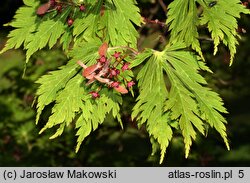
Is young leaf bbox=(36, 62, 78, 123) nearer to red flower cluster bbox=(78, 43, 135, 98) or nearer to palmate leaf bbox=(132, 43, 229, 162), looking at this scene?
red flower cluster bbox=(78, 43, 135, 98)

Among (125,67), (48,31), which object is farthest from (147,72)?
(48,31)

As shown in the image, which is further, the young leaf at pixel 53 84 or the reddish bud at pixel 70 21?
the reddish bud at pixel 70 21

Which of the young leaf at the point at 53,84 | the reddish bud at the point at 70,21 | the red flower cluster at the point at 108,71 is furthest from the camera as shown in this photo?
the reddish bud at the point at 70,21

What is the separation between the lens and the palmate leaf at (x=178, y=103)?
5.75 feet

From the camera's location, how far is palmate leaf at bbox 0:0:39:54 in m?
2.04

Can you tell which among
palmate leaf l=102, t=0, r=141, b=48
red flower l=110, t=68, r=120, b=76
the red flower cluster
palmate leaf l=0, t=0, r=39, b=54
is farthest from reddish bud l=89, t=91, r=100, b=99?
palmate leaf l=0, t=0, r=39, b=54

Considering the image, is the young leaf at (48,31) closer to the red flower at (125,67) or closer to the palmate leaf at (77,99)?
the palmate leaf at (77,99)

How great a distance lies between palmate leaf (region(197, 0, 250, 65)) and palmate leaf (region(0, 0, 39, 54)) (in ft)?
2.60

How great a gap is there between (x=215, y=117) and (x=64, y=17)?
812 mm

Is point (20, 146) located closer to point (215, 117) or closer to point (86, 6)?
point (86, 6)

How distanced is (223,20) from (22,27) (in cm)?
93

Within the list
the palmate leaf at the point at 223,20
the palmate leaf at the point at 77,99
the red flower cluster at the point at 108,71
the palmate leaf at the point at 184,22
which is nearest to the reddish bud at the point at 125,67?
the red flower cluster at the point at 108,71

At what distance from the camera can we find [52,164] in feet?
12.9

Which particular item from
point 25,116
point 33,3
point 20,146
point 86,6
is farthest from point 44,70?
point 86,6
